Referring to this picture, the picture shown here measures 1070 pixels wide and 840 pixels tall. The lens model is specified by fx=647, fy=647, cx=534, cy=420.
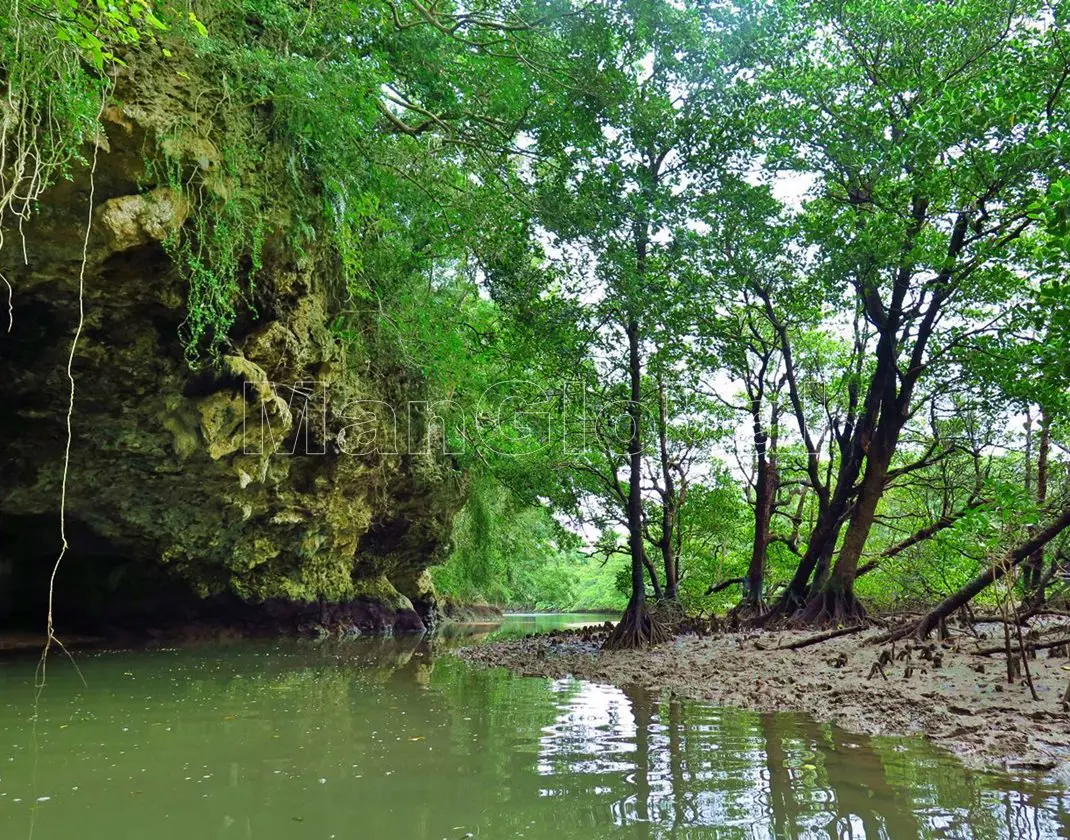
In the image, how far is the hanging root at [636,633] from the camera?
9953 mm

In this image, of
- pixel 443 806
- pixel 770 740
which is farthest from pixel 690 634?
pixel 443 806

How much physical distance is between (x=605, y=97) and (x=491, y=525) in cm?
1248

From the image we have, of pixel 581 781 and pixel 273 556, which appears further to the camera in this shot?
pixel 273 556

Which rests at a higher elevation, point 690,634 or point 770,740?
point 770,740

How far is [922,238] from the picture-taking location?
27.0 feet

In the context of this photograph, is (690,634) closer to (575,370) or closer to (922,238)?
(575,370)

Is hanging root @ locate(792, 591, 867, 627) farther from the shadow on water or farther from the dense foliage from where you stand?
the shadow on water

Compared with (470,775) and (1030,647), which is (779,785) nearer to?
A: (470,775)

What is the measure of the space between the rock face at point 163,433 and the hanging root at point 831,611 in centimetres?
820

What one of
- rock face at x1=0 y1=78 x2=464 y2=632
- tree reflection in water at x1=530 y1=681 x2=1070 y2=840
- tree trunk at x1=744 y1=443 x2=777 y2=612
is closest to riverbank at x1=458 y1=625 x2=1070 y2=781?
tree reflection in water at x1=530 y1=681 x2=1070 y2=840

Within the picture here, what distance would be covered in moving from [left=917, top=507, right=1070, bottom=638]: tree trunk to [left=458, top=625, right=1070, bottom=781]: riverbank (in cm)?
25

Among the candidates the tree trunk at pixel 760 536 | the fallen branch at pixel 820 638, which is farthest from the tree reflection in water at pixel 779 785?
the tree trunk at pixel 760 536

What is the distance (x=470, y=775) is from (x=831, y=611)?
7894 mm

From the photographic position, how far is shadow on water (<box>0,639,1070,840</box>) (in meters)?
2.55
